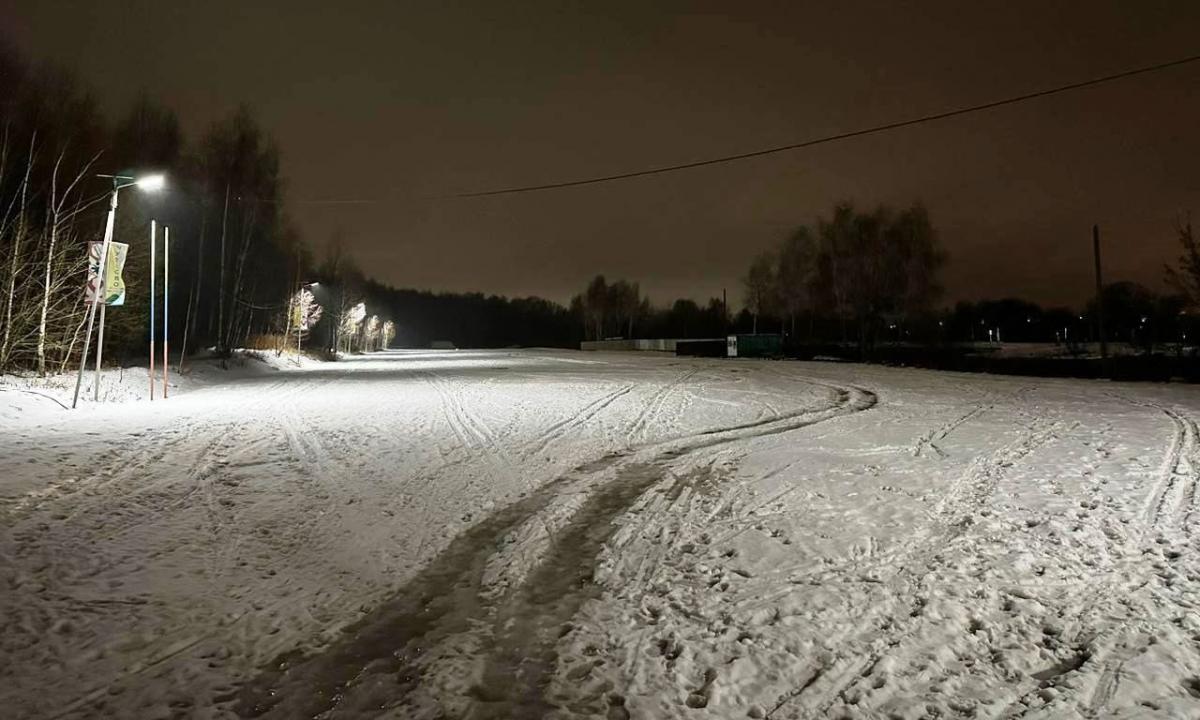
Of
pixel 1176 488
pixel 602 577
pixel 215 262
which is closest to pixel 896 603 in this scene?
pixel 602 577

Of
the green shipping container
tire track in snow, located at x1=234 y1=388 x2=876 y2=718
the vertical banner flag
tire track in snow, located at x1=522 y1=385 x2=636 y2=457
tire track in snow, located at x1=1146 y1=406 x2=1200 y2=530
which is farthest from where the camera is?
the green shipping container

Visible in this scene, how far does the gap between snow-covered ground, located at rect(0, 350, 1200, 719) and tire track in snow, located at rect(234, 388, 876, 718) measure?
0.08 ft

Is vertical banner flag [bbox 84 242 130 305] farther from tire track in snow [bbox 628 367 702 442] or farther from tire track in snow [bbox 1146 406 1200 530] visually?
tire track in snow [bbox 1146 406 1200 530]

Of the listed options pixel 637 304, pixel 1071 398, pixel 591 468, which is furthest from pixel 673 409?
pixel 637 304

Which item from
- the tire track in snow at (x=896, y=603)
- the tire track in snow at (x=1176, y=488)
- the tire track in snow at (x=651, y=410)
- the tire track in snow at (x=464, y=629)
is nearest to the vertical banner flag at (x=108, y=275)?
the tire track in snow at (x=651, y=410)

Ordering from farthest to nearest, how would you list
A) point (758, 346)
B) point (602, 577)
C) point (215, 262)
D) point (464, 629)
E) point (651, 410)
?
point (758, 346) → point (215, 262) → point (651, 410) → point (602, 577) → point (464, 629)

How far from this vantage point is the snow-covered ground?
11.6 feet

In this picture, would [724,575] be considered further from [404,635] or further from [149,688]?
[149,688]

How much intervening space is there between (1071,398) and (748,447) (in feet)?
39.5

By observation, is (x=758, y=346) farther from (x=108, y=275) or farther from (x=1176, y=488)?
(x=1176, y=488)

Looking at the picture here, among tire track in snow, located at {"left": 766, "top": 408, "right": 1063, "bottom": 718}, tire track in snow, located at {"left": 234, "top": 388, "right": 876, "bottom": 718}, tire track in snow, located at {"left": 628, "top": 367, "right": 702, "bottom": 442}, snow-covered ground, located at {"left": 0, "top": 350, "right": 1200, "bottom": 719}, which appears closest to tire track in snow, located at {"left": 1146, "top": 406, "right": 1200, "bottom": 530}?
snow-covered ground, located at {"left": 0, "top": 350, "right": 1200, "bottom": 719}

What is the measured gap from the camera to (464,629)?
429 centimetres

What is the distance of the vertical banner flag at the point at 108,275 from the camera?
16.1 meters

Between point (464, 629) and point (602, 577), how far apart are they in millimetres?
1259
